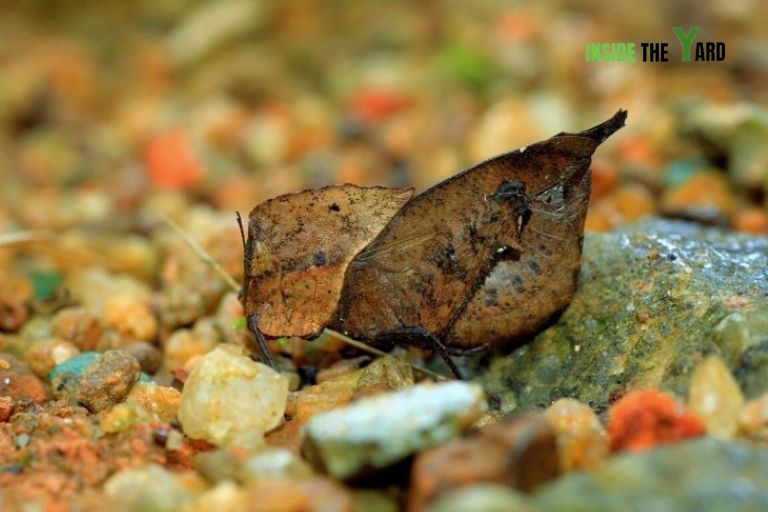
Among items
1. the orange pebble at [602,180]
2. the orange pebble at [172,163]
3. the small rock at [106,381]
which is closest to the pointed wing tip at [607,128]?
the small rock at [106,381]

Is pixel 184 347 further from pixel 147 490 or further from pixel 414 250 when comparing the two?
pixel 147 490

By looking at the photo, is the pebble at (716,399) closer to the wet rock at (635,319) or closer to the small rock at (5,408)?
the wet rock at (635,319)

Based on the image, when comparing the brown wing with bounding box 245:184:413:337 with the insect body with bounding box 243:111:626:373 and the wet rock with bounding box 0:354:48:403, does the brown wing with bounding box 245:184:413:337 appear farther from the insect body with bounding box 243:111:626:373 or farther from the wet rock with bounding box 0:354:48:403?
the wet rock with bounding box 0:354:48:403

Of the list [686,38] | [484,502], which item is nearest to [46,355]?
[484,502]

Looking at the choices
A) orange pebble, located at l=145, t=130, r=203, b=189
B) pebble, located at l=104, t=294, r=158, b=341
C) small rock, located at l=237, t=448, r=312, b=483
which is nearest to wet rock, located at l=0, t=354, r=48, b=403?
pebble, located at l=104, t=294, r=158, b=341

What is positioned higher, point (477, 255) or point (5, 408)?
point (477, 255)

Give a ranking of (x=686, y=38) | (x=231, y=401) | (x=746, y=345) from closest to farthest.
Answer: (x=746, y=345) → (x=231, y=401) → (x=686, y=38)
